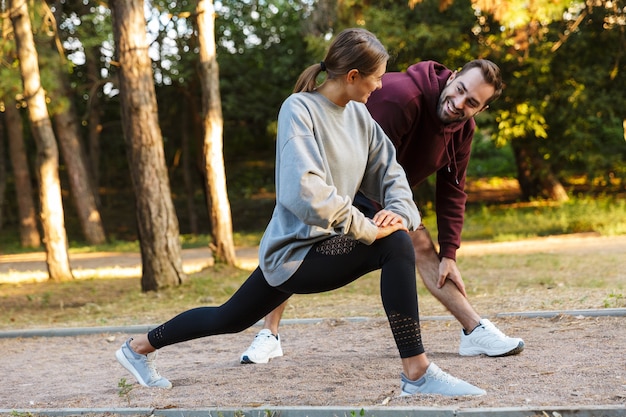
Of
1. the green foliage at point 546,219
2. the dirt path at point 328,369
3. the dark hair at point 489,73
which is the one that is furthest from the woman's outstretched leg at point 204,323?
the green foliage at point 546,219

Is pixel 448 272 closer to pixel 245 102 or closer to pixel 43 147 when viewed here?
pixel 43 147

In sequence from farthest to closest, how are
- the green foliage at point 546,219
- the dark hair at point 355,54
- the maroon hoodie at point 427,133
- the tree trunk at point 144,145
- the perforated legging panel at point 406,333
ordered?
the green foliage at point 546,219 → the tree trunk at point 144,145 → the maroon hoodie at point 427,133 → the perforated legging panel at point 406,333 → the dark hair at point 355,54

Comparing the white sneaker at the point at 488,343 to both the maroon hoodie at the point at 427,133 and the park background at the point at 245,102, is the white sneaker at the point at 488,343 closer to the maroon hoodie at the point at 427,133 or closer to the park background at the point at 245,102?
the maroon hoodie at the point at 427,133

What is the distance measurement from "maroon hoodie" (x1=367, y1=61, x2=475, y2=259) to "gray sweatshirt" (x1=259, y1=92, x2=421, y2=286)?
25.8 inches

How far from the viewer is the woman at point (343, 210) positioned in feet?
11.8

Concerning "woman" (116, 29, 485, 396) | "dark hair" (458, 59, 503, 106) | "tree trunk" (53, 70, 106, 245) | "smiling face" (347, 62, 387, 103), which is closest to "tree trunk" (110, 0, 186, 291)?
"dark hair" (458, 59, 503, 106)

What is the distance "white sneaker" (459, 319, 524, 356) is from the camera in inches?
195

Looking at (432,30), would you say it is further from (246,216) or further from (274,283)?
(274,283)

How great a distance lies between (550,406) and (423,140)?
1825 mm

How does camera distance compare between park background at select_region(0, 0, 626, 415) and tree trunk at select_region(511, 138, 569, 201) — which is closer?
park background at select_region(0, 0, 626, 415)

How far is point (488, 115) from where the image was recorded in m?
20.3

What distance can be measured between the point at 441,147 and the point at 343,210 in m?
1.48

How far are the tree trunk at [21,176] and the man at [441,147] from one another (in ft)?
64.1

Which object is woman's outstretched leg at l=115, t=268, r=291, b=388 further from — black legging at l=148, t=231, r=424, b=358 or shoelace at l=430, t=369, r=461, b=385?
shoelace at l=430, t=369, r=461, b=385
